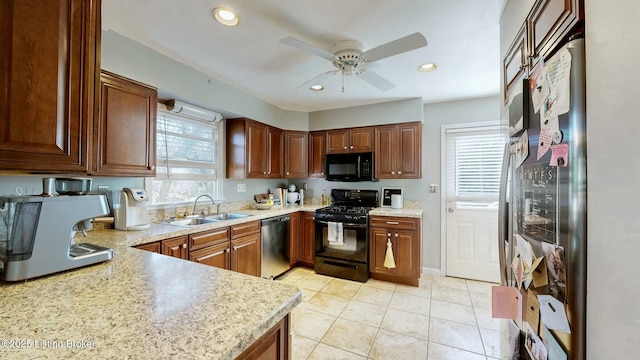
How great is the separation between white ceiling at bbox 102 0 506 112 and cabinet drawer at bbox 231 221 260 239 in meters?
1.64

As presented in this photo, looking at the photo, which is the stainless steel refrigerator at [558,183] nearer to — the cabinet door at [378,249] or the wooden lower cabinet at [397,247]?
the wooden lower cabinet at [397,247]

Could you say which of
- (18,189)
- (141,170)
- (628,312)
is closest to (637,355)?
(628,312)

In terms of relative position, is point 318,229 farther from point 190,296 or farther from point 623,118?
point 623,118

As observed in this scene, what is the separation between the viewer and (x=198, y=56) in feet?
7.52

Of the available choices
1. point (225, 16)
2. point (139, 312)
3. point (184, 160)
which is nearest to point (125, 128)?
point (184, 160)

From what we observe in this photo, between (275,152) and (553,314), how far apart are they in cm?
343

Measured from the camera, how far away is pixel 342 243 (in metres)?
3.33

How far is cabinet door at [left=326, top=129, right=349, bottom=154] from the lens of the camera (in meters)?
3.79

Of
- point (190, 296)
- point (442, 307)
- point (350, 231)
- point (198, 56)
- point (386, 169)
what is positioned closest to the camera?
point (190, 296)

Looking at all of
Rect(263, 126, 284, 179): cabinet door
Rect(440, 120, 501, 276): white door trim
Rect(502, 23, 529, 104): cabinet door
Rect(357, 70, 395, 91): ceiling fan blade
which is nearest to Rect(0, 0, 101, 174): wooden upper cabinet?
Rect(357, 70, 395, 91): ceiling fan blade

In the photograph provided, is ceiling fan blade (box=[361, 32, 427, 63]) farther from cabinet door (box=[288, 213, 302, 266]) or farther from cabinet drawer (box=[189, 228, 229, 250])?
cabinet door (box=[288, 213, 302, 266])

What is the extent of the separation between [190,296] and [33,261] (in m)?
0.69

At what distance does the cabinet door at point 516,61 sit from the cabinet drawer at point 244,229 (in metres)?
2.53

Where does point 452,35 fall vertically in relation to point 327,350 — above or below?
above
